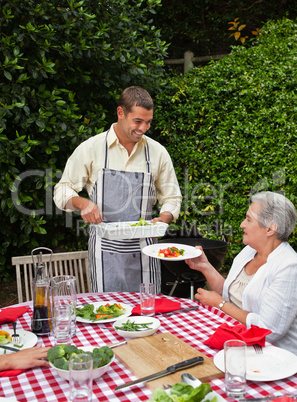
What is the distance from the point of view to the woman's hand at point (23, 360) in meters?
1.54

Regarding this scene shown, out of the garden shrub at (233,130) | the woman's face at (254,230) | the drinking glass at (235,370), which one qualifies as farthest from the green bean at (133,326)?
the garden shrub at (233,130)

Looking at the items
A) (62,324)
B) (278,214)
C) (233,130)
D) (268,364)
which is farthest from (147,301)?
(233,130)

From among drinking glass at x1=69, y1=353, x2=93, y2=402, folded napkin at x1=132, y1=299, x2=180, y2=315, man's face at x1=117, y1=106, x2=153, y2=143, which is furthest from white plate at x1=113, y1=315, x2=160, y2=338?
man's face at x1=117, y1=106, x2=153, y2=143

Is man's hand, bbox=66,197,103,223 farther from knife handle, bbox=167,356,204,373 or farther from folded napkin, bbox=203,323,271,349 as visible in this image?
knife handle, bbox=167,356,204,373

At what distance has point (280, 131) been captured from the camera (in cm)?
414

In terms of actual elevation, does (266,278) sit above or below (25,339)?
above

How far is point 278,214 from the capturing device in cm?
222

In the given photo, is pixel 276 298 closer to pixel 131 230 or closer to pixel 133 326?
pixel 133 326

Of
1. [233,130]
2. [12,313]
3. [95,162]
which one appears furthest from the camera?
[233,130]

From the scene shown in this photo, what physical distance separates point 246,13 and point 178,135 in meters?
2.21

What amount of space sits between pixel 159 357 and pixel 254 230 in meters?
0.95

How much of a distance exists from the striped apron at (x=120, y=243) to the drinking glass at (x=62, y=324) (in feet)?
3.65

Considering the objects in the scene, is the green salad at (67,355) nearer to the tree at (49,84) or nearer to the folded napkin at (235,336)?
the folded napkin at (235,336)

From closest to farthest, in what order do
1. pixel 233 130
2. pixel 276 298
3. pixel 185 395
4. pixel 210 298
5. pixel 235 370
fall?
pixel 185 395 < pixel 235 370 < pixel 276 298 < pixel 210 298 < pixel 233 130
